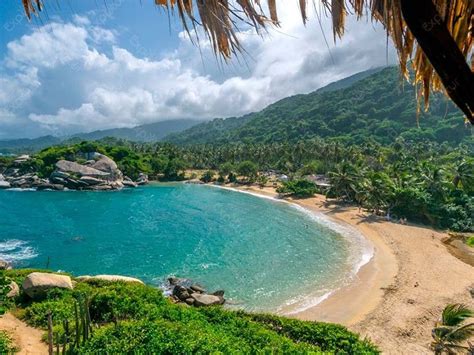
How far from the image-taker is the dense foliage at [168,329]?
9.51 metres

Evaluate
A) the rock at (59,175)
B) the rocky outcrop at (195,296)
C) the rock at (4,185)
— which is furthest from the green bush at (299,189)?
the rock at (4,185)

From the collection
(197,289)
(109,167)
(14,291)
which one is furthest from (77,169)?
(14,291)

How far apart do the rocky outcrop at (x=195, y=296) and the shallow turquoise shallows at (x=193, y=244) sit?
4.73ft

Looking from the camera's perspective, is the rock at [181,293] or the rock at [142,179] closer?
the rock at [181,293]

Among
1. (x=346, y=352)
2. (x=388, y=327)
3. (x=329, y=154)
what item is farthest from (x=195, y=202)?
(x=346, y=352)

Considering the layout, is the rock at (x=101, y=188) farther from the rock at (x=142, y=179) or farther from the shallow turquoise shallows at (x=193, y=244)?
the shallow turquoise shallows at (x=193, y=244)

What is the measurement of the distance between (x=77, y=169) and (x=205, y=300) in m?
73.1

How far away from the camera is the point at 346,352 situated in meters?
11.7

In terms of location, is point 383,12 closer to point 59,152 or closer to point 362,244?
point 362,244

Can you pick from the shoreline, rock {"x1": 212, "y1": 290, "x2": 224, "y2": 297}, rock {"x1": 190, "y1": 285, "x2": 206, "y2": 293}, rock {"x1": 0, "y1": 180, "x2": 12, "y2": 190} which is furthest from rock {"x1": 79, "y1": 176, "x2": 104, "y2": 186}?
rock {"x1": 212, "y1": 290, "x2": 224, "y2": 297}

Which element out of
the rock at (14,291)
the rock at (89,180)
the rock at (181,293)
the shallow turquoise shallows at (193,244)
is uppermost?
the rock at (14,291)

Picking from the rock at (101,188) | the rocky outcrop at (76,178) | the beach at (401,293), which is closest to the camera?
the beach at (401,293)

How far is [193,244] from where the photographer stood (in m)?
38.6

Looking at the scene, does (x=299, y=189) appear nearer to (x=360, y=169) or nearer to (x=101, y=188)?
(x=360, y=169)
